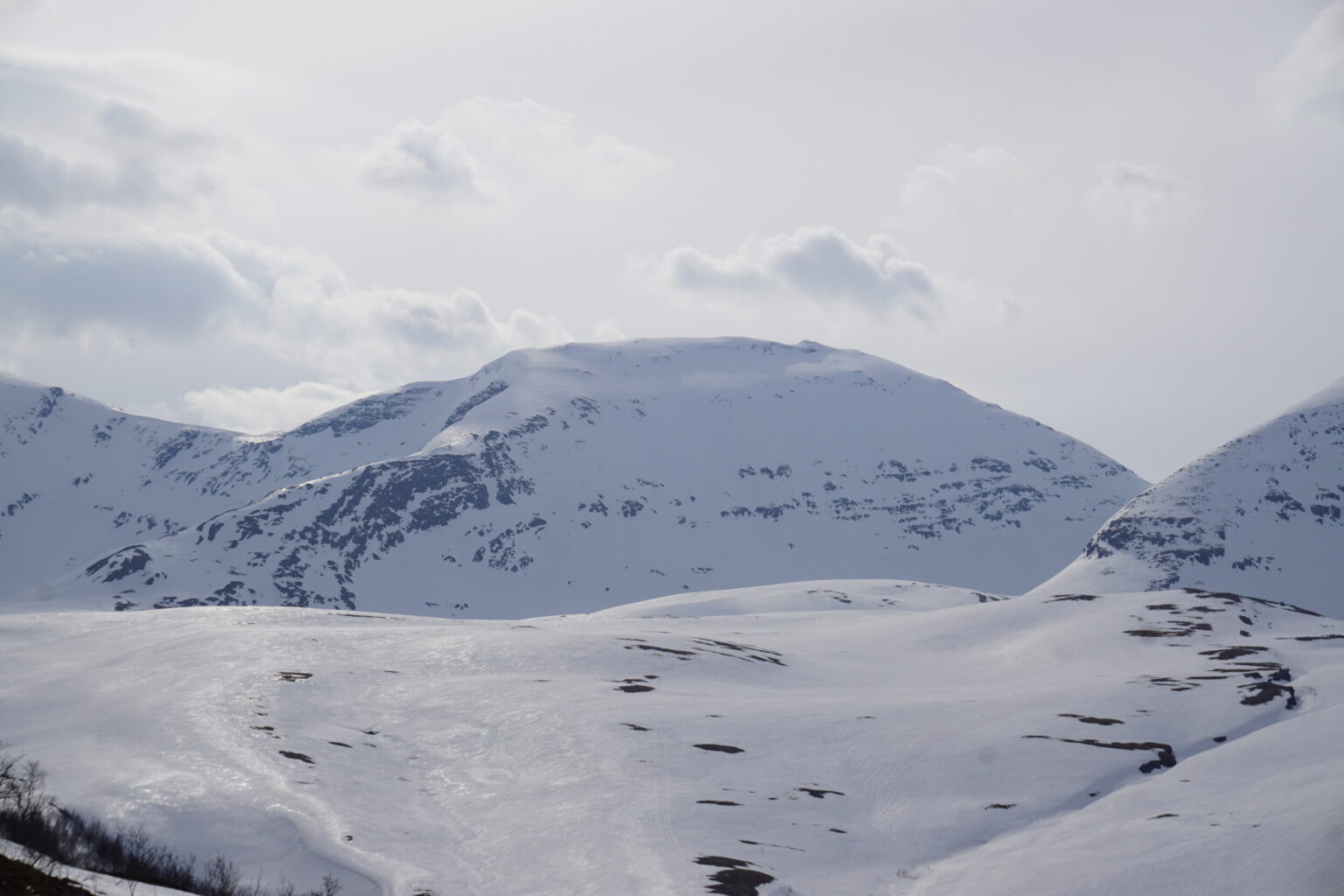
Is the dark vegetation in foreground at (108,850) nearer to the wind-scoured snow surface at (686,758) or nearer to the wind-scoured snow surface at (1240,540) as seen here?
the wind-scoured snow surface at (686,758)

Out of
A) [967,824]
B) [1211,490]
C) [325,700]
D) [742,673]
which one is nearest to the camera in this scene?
[967,824]

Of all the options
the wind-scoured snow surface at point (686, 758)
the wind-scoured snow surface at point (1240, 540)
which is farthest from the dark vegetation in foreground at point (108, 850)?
the wind-scoured snow surface at point (1240, 540)

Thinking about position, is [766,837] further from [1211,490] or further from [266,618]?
[1211,490]

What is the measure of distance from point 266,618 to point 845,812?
2108 inches

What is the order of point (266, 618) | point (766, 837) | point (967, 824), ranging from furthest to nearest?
point (266, 618) → point (967, 824) → point (766, 837)

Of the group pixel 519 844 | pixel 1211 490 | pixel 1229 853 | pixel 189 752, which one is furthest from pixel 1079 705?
pixel 1211 490

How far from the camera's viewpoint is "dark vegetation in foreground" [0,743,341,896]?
2794 centimetres

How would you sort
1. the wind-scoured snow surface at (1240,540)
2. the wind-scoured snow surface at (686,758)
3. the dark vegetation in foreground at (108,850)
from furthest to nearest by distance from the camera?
1. the wind-scoured snow surface at (1240,540)
2. the wind-scoured snow surface at (686,758)
3. the dark vegetation in foreground at (108,850)

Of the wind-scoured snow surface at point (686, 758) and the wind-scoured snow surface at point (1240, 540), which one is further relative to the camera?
the wind-scoured snow surface at point (1240, 540)

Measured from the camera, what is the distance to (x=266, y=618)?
79.5 meters

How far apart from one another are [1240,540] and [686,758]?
168m

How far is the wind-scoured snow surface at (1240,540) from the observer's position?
173 meters

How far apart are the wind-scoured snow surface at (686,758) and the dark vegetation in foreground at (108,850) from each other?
846 millimetres

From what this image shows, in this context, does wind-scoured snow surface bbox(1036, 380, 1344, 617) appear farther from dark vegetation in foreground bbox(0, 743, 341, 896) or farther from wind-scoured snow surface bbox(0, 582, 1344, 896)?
dark vegetation in foreground bbox(0, 743, 341, 896)
